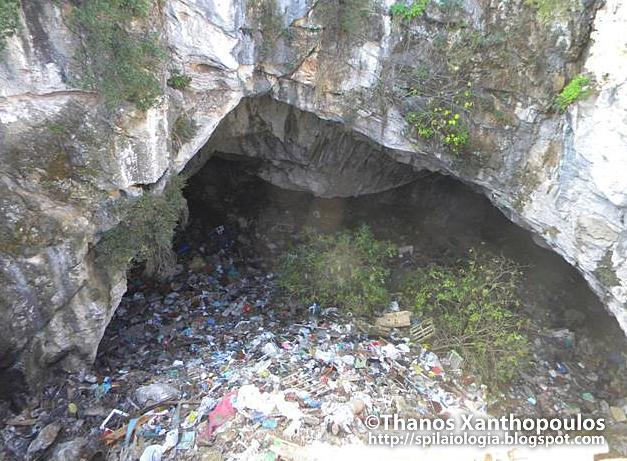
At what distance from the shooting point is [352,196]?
26.9 feet

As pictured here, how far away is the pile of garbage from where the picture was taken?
385 cm

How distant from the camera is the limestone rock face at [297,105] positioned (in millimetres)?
3488

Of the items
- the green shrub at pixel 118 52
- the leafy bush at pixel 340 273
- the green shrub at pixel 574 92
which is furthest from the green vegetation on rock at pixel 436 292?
the green shrub at pixel 118 52

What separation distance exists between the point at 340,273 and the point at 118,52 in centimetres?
381

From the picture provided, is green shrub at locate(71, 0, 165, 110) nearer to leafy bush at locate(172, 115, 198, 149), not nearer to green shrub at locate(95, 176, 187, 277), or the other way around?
leafy bush at locate(172, 115, 198, 149)

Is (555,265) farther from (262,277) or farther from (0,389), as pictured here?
(0,389)

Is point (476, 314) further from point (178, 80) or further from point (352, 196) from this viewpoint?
point (178, 80)

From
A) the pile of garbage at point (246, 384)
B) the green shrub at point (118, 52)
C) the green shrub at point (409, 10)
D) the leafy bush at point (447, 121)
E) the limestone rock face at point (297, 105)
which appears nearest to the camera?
the green shrub at point (118, 52)

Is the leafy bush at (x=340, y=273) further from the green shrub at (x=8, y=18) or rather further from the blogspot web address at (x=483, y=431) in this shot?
the green shrub at (x=8, y=18)

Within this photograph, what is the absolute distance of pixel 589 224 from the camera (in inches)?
168

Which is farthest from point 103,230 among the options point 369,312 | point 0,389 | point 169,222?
point 369,312

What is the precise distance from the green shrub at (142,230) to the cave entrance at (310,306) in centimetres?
136

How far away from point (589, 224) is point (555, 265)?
105 inches

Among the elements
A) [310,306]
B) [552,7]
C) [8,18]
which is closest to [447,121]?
[552,7]
